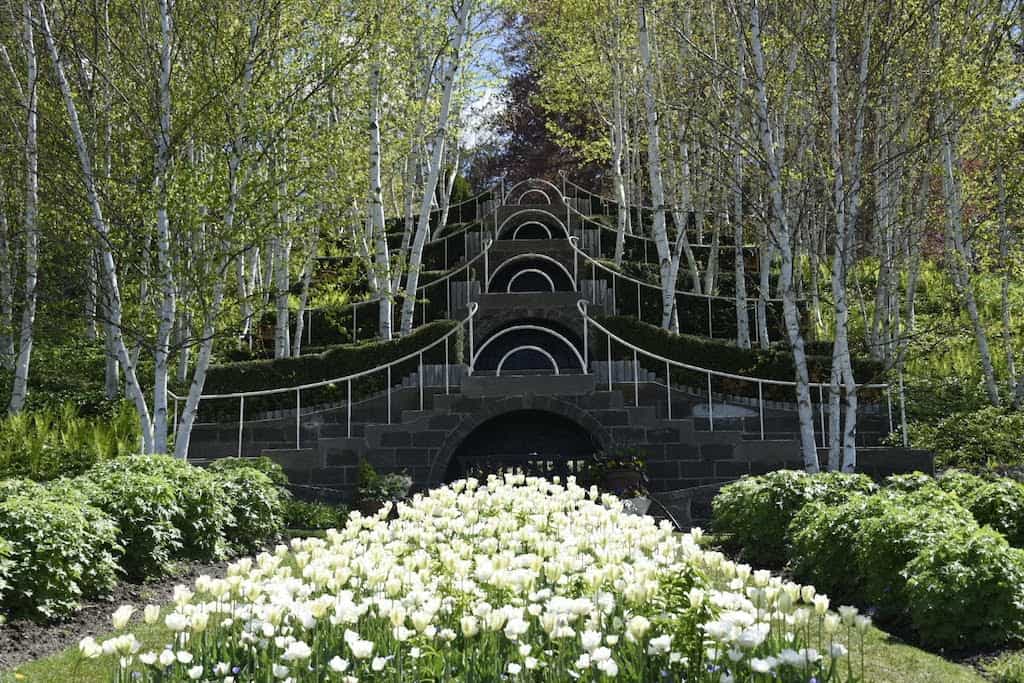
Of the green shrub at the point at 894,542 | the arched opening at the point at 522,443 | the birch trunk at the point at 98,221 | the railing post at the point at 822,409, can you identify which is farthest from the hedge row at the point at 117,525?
the railing post at the point at 822,409

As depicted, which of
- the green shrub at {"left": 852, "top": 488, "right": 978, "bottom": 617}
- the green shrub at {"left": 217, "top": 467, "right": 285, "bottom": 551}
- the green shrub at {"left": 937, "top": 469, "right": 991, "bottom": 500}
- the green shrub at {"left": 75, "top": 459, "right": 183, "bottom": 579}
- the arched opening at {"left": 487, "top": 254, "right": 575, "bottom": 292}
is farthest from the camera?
the arched opening at {"left": 487, "top": 254, "right": 575, "bottom": 292}

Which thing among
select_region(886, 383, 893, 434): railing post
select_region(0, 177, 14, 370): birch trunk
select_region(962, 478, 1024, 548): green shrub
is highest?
select_region(0, 177, 14, 370): birch trunk

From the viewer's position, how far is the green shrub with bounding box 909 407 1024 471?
11.8 m

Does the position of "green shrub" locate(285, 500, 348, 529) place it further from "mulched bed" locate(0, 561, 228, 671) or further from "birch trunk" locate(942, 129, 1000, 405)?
"birch trunk" locate(942, 129, 1000, 405)

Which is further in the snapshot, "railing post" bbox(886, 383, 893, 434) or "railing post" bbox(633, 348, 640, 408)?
"railing post" bbox(633, 348, 640, 408)

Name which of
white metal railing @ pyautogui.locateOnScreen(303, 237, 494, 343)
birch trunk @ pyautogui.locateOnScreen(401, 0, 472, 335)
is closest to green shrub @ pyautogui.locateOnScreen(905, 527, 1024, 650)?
birch trunk @ pyautogui.locateOnScreen(401, 0, 472, 335)

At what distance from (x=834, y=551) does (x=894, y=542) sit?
2.13ft

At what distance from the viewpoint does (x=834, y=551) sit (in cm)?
725

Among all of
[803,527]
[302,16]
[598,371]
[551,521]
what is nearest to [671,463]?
[598,371]

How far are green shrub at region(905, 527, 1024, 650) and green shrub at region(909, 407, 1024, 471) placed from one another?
5.63m

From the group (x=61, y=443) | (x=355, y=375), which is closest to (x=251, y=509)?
(x=355, y=375)

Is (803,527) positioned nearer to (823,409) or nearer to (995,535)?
(995,535)

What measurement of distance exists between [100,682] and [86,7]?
9.07m

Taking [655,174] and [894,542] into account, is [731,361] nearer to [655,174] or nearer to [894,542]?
[655,174]
